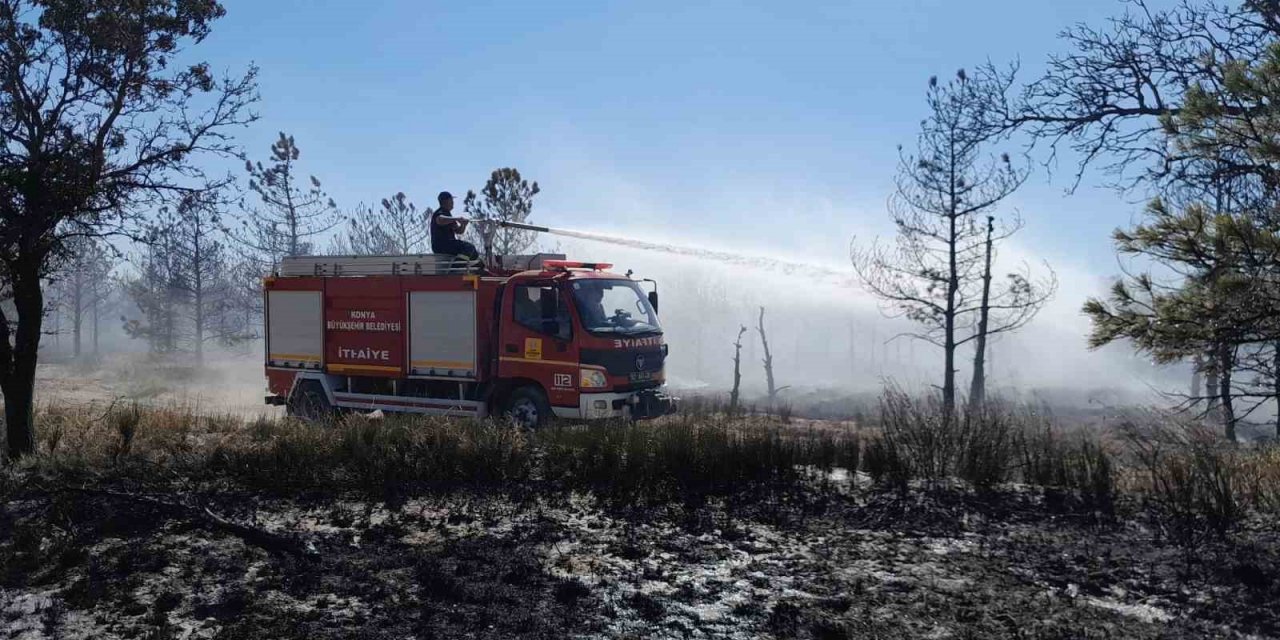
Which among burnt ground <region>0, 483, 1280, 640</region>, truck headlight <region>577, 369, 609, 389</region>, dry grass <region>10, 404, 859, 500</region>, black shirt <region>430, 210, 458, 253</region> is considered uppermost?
black shirt <region>430, 210, 458, 253</region>

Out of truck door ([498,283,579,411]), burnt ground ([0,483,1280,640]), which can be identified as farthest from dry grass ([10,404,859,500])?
truck door ([498,283,579,411])

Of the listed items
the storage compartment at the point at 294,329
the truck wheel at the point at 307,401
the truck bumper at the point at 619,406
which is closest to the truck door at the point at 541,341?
the truck bumper at the point at 619,406

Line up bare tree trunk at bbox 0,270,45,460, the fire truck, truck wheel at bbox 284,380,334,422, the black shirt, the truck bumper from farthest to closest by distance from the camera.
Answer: truck wheel at bbox 284,380,334,422 < the black shirt < the fire truck < the truck bumper < bare tree trunk at bbox 0,270,45,460

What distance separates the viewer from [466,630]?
4.77 meters

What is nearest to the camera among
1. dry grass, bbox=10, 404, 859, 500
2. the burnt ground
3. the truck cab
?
the burnt ground

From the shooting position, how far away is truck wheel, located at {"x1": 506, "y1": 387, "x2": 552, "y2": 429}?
43.3 ft

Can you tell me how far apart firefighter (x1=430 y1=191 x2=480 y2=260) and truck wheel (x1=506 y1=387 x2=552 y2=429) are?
2.37 meters

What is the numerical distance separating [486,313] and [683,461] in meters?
6.32

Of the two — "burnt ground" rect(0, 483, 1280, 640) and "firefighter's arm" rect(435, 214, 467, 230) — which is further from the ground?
"firefighter's arm" rect(435, 214, 467, 230)

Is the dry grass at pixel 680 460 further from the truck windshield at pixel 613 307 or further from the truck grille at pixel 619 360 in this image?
the truck windshield at pixel 613 307

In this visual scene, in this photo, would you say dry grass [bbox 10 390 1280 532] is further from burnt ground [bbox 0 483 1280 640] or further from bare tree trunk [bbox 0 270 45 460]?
burnt ground [bbox 0 483 1280 640]

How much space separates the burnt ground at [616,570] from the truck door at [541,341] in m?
5.51

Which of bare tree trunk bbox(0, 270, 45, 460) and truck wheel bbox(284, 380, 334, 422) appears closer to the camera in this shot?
bare tree trunk bbox(0, 270, 45, 460)

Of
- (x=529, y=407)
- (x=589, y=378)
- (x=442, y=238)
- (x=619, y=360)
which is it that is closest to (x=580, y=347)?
(x=589, y=378)
